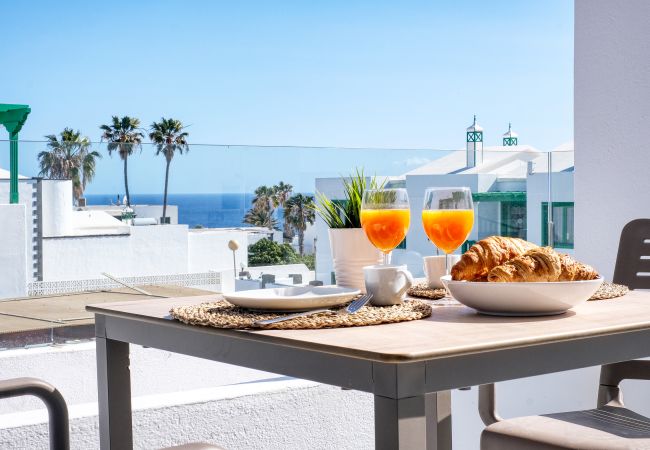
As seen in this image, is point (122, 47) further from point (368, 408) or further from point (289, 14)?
point (368, 408)

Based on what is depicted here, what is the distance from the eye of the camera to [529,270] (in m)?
1.39

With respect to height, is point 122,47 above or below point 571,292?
above

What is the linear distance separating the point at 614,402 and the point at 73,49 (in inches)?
2107

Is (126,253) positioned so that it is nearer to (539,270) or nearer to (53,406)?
(53,406)

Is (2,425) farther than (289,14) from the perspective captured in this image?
No

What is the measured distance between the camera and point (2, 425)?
2.19 metres

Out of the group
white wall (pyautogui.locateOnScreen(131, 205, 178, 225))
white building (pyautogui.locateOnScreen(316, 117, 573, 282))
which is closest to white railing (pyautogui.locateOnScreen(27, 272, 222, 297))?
white wall (pyautogui.locateOnScreen(131, 205, 178, 225))

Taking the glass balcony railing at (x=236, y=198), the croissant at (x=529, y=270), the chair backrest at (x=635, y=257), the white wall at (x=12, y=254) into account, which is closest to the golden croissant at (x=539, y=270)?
the croissant at (x=529, y=270)

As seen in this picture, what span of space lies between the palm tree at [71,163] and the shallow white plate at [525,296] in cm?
391

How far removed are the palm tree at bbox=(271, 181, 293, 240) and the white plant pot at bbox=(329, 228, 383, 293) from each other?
3.02m

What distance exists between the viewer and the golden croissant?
1.39 m

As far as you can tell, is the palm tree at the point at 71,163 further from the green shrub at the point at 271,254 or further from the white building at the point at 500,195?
the white building at the point at 500,195

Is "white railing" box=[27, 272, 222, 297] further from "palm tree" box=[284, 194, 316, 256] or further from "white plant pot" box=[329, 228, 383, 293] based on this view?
"white plant pot" box=[329, 228, 383, 293]

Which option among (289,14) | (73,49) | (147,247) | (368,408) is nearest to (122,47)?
(73,49)
